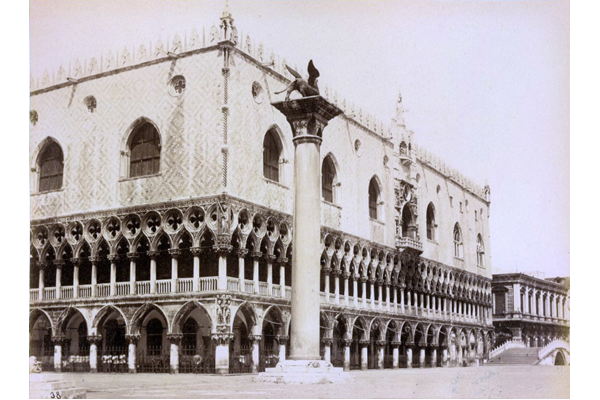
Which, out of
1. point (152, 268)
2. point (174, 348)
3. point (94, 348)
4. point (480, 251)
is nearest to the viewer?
point (174, 348)

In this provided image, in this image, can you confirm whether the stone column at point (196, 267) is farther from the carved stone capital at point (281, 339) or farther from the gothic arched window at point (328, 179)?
the gothic arched window at point (328, 179)

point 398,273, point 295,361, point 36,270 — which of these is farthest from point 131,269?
point 398,273

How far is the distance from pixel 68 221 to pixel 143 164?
12.5ft

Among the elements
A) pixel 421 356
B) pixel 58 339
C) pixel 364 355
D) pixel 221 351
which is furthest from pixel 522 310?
pixel 58 339

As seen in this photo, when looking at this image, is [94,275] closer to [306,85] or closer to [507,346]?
[306,85]

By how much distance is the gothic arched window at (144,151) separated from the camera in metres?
32.5

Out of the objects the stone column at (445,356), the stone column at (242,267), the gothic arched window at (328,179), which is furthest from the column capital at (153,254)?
the stone column at (445,356)

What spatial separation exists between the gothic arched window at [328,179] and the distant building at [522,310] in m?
29.1

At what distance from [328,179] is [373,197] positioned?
5.47 metres

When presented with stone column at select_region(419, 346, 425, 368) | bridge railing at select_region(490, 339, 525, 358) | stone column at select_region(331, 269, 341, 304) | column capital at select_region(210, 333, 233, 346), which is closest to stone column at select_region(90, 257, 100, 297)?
column capital at select_region(210, 333, 233, 346)

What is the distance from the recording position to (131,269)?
31.9 meters

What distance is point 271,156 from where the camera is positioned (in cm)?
3403
